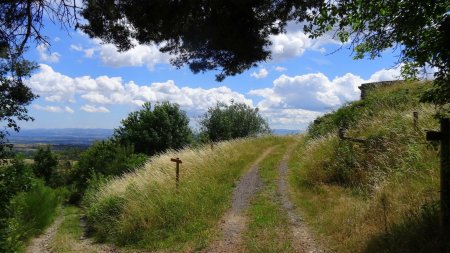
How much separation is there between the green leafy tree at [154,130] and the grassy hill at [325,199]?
18.2 metres

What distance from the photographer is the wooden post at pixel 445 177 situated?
5.69 m

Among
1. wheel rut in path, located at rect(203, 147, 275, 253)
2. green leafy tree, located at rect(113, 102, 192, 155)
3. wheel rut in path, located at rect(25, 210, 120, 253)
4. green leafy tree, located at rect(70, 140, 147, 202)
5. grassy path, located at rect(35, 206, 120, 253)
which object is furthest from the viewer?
green leafy tree, located at rect(113, 102, 192, 155)

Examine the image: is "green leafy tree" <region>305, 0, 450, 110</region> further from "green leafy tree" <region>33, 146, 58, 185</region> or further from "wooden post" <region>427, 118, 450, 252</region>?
"green leafy tree" <region>33, 146, 58, 185</region>

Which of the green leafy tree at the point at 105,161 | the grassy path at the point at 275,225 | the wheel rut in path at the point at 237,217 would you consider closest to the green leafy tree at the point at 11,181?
the wheel rut in path at the point at 237,217

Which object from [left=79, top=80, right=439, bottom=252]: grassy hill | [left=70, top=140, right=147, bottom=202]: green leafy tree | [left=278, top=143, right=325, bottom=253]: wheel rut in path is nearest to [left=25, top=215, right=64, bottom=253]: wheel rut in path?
[left=79, top=80, right=439, bottom=252]: grassy hill

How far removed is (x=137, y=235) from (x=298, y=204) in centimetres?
454

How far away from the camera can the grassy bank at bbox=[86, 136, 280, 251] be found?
10688 millimetres

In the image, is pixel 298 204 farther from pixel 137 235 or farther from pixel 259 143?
pixel 259 143

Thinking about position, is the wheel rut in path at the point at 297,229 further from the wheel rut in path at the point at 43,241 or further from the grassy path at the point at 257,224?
the wheel rut in path at the point at 43,241

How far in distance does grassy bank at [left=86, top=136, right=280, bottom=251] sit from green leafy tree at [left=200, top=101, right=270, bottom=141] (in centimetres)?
2408

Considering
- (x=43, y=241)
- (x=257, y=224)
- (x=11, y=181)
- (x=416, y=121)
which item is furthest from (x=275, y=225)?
(x=43, y=241)

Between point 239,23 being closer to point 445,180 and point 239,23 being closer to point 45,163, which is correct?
point 445,180

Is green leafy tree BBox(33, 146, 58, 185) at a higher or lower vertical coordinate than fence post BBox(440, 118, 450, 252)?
lower

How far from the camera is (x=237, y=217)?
11.0m
